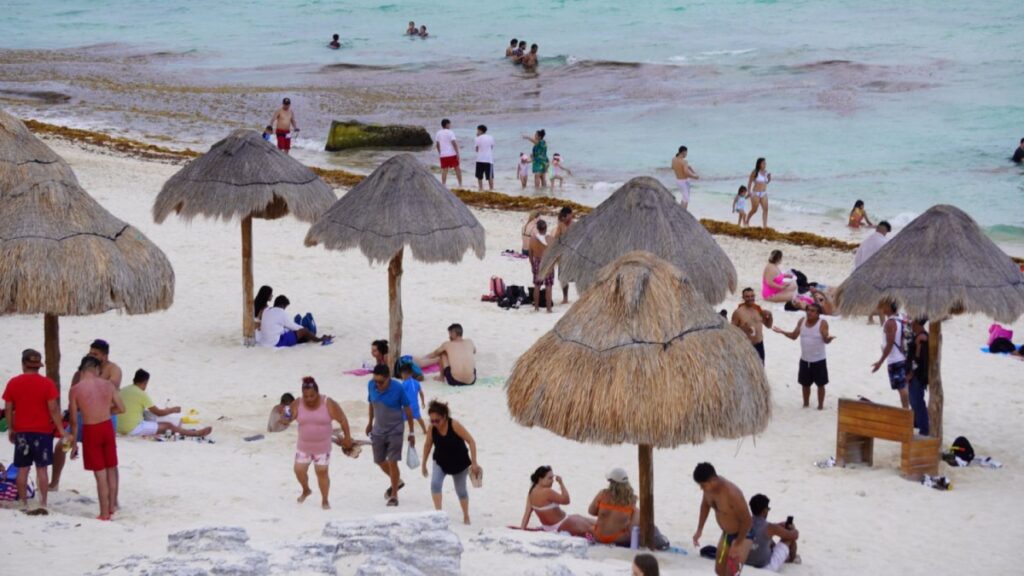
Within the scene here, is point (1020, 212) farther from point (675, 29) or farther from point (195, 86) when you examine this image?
point (675, 29)

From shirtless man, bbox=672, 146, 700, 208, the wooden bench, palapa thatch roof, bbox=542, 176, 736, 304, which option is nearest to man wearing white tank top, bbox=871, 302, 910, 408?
the wooden bench

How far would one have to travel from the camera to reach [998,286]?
11250 millimetres

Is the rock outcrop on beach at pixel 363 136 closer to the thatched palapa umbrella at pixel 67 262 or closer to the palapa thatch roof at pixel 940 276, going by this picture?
the thatched palapa umbrella at pixel 67 262

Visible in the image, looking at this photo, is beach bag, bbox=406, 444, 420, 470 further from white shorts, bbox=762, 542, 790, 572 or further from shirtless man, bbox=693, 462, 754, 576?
white shorts, bbox=762, 542, 790, 572

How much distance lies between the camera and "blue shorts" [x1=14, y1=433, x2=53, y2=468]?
900 centimetres

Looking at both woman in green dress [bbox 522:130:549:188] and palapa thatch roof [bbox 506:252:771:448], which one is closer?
palapa thatch roof [bbox 506:252:771:448]

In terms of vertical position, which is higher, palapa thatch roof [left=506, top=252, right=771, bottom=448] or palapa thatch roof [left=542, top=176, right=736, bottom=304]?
palapa thatch roof [left=542, top=176, right=736, bottom=304]

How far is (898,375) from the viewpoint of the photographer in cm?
1235

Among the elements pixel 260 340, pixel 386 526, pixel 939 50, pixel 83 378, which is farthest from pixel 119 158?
pixel 939 50

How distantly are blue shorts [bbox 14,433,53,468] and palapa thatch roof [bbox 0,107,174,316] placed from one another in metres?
1.95

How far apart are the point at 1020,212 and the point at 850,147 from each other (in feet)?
22.8

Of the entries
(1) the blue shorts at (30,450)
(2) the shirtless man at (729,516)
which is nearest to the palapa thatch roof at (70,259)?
(1) the blue shorts at (30,450)

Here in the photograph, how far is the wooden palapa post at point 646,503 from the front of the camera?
30.7 feet

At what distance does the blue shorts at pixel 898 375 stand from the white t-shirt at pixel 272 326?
6.22 meters
